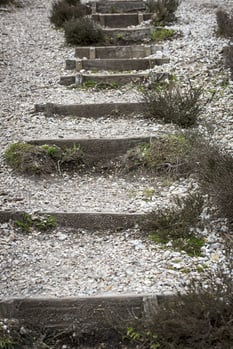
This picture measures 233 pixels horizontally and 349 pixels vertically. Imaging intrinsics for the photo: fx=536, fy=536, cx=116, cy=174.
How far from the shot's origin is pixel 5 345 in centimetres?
340

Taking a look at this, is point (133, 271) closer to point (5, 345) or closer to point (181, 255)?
point (181, 255)

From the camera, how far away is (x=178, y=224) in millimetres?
4355

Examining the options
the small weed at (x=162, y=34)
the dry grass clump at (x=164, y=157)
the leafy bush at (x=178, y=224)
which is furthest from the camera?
the small weed at (x=162, y=34)

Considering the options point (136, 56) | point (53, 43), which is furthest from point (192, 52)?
point (53, 43)

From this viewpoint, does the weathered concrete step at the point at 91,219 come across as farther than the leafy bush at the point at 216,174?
Yes

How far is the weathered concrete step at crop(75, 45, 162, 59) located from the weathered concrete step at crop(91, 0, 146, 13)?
2.20m

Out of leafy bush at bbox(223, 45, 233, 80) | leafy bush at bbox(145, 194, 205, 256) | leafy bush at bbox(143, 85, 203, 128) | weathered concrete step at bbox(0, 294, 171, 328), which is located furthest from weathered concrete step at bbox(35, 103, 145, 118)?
weathered concrete step at bbox(0, 294, 171, 328)

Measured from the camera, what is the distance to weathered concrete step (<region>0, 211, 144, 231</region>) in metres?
4.62

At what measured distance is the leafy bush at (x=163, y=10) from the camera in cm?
935

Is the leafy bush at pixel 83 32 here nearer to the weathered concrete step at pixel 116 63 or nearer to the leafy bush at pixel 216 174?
the weathered concrete step at pixel 116 63

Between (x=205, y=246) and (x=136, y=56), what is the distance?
15.3 ft

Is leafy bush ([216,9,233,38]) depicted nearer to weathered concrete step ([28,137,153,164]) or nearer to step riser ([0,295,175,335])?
weathered concrete step ([28,137,153,164])

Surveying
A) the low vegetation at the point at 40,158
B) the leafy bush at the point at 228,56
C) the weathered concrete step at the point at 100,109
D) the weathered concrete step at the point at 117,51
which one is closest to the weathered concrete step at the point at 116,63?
the weathered concrete step at the point at 117,51

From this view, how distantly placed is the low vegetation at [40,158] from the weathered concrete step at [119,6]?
17.3 ft
